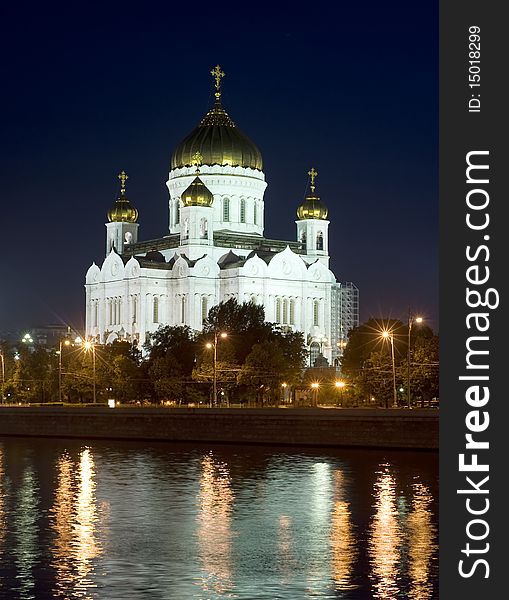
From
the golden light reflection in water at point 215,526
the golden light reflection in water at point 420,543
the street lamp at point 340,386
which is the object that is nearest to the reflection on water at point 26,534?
the golden light reflection in water at point 215,526

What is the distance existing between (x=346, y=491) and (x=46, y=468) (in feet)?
35.0

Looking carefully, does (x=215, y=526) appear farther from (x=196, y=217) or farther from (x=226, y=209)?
(x=226, y=209)

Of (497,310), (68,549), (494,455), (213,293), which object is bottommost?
(68,549)

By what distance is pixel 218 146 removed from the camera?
92562 mm

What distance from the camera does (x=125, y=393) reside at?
222ft

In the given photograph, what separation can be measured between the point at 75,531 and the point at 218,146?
226ft

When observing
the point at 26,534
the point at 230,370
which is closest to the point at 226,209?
the point at 230,370

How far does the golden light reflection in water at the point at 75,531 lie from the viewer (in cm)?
1981

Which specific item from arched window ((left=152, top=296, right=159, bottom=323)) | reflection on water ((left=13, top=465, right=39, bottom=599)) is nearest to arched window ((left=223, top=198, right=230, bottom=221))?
arched window ((left=152, top=296, right=159, bottom=323))

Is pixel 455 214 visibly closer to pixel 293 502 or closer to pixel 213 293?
pixel 293 502

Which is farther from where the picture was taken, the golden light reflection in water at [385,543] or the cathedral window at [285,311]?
the cathedral window at [285,311]

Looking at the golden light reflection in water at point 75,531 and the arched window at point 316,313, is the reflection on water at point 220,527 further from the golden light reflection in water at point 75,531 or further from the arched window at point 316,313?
the arched window at point 316,313

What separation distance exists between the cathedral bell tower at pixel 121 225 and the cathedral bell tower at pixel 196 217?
998 cm

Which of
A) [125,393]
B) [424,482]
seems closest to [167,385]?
[125,393]
